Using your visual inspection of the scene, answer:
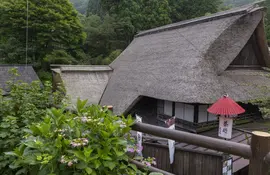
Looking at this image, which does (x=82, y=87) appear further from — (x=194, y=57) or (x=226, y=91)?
(x=226, y=91)

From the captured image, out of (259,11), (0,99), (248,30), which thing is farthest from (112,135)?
(259,11)

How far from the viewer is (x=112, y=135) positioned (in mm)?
1248

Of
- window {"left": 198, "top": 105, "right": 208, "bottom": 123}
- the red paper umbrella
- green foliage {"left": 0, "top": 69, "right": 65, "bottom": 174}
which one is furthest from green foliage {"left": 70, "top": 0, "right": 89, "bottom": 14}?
green foliage {"left": 0, "top": 69, "right": 65, "bottom": 174}

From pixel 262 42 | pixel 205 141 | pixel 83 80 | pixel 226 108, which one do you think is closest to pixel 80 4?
pixel 83 80

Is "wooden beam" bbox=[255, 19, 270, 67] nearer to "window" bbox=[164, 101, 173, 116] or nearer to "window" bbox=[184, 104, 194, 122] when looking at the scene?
"window" bbox=[184, 104, 194, 122]

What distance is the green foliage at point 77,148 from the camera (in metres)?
1.10

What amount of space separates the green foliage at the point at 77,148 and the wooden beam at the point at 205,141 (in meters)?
0.18

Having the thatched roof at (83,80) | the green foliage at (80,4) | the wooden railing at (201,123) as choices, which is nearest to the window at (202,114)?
the wooden railing at (201,123)

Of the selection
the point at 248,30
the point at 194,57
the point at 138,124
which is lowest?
the point at 138,124

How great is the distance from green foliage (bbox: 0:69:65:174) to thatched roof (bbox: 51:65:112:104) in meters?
6.64

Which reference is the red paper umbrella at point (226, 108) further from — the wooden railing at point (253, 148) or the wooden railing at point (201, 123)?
the wooden railing at point (253, 148)

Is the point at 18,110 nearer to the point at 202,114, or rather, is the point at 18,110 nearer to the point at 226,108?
the point at 226,108

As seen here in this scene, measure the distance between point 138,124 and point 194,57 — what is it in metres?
5.96

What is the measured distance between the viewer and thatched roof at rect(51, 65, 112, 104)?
30.8 feet
